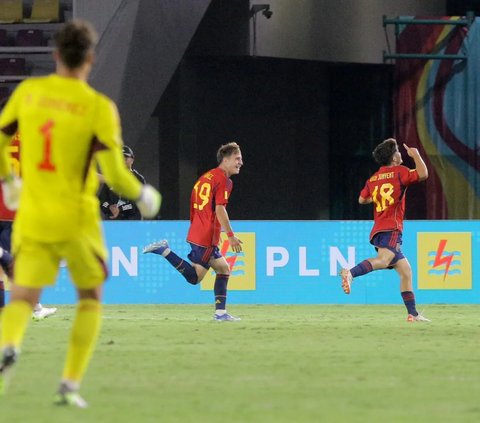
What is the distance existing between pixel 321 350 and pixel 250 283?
20.8ft

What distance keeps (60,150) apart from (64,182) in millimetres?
136

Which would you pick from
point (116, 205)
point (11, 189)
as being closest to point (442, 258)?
point (116, 205)

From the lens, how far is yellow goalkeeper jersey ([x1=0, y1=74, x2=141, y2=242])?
485 centimetres

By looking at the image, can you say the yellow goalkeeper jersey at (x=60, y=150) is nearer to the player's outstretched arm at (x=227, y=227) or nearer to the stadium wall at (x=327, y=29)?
the player's outstretched arm at (x=227, y=227)

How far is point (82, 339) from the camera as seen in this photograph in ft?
16.5

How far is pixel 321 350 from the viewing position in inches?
306

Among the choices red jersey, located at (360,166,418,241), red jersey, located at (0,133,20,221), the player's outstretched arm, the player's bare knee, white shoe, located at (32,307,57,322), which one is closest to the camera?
the player's bare knee

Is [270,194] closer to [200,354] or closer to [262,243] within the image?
[262,243]

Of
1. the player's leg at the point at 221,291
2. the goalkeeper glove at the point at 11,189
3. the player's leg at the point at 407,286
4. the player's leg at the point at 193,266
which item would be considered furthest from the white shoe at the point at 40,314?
the goalkeeper glove at the point at 11,189

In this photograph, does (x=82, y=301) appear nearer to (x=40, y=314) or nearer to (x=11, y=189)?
(x=11, y=189)

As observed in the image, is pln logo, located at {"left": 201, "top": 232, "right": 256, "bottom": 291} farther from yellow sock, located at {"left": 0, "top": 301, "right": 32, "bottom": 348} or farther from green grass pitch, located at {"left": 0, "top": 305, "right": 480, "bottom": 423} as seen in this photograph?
yellow sock, located at {"left": 0, "top": 301, "right": 32, "bottom": 348}

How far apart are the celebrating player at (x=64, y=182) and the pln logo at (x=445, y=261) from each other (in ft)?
31.2

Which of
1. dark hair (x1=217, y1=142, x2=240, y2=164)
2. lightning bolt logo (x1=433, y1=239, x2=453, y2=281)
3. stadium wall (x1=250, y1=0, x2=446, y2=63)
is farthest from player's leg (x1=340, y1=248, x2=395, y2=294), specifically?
stadium wall (x1=250, y1=0, x2=446, y2=63)

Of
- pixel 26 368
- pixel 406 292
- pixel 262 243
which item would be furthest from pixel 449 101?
pixel 26 368
